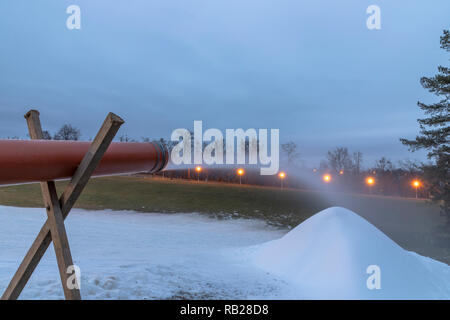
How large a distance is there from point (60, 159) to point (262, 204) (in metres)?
20.5

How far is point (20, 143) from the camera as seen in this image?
111 inches

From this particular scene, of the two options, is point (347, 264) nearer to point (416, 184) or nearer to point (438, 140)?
point (438, 140)

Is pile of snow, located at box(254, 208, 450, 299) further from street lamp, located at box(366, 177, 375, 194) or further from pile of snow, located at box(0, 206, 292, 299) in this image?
street lamp, located at box(366, 177, 375, 194)

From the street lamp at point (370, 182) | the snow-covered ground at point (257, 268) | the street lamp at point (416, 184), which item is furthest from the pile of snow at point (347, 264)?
the street lamp at point (370, 182)

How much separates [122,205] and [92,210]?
2363mm

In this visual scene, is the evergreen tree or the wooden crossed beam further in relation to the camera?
the evergreen tree

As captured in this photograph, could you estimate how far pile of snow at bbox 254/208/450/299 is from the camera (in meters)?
5.94

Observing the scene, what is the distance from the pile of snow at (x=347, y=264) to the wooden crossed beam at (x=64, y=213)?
14.1ft

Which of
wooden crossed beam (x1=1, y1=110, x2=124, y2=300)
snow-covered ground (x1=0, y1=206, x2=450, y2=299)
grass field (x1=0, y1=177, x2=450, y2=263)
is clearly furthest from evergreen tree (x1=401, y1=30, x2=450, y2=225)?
wooden crossed beam (x1=1, y1=110, x2=124, y2=300)

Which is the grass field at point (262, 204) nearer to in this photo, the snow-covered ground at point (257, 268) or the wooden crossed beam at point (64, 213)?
the snow-covered ground at point (257, 268)

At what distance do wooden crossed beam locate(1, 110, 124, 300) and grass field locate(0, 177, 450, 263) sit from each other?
15.2 m

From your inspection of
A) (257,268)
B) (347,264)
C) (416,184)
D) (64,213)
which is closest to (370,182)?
(416,184)
